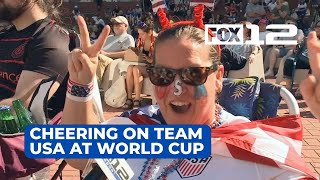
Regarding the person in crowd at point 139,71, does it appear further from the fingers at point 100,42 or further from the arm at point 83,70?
the fingers at point 100,42

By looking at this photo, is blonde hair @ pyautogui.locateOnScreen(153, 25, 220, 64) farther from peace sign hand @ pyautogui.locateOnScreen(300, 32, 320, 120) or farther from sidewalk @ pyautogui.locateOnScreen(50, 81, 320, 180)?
sidewalk @ pyautogui.locateOnScreen(50, 81, 320, 180)

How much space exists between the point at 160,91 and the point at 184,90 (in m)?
0.09

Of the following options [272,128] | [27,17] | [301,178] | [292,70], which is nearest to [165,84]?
[272,128]

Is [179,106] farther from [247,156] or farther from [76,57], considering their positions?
[76,57]

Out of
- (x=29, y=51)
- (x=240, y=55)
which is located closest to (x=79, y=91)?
(x=29, y=51)

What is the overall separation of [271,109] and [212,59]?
0.67 metres

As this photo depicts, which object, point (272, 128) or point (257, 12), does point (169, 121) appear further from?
point (257, 12)

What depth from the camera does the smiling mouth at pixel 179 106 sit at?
163 cm

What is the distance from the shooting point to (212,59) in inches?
68.0

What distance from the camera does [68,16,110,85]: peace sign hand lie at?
169 cm

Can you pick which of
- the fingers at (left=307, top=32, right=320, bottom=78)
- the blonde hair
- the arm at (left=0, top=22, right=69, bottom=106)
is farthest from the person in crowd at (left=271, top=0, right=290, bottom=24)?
the fingers at (left=307, top=32, right=320, bottom=78)

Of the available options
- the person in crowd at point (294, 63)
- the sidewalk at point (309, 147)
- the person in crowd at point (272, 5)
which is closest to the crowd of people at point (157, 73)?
the sidewalk at point (309, 147)

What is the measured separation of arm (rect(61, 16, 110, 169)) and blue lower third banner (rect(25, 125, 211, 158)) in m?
0.06

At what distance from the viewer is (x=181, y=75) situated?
5.30ft
